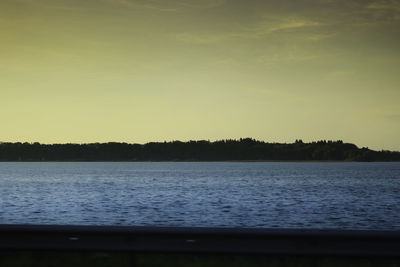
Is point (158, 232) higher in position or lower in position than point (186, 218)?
higher

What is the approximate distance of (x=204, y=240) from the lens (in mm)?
7316

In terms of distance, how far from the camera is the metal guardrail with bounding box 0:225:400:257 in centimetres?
709

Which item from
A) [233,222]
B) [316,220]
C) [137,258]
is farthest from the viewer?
[316,220]

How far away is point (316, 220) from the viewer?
28.9m

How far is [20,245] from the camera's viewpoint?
7.59 meters

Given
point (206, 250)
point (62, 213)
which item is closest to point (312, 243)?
point (206, 250)

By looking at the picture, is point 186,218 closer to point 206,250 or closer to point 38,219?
point 38,219

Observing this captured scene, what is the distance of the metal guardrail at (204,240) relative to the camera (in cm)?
709

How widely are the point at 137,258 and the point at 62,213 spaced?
2568 cm

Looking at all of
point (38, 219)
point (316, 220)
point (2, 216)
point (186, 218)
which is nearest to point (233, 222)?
point (186, 218)

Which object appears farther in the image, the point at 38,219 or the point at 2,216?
the point at 2,216

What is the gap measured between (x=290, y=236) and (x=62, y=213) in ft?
92.5

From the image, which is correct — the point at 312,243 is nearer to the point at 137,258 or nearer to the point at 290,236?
the point at 290,236

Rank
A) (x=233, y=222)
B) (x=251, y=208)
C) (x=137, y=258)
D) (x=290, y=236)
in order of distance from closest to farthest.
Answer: (x=290, y=236) < (x=137, y=258) < (x=233, y=222) < (x=251, y=208)
